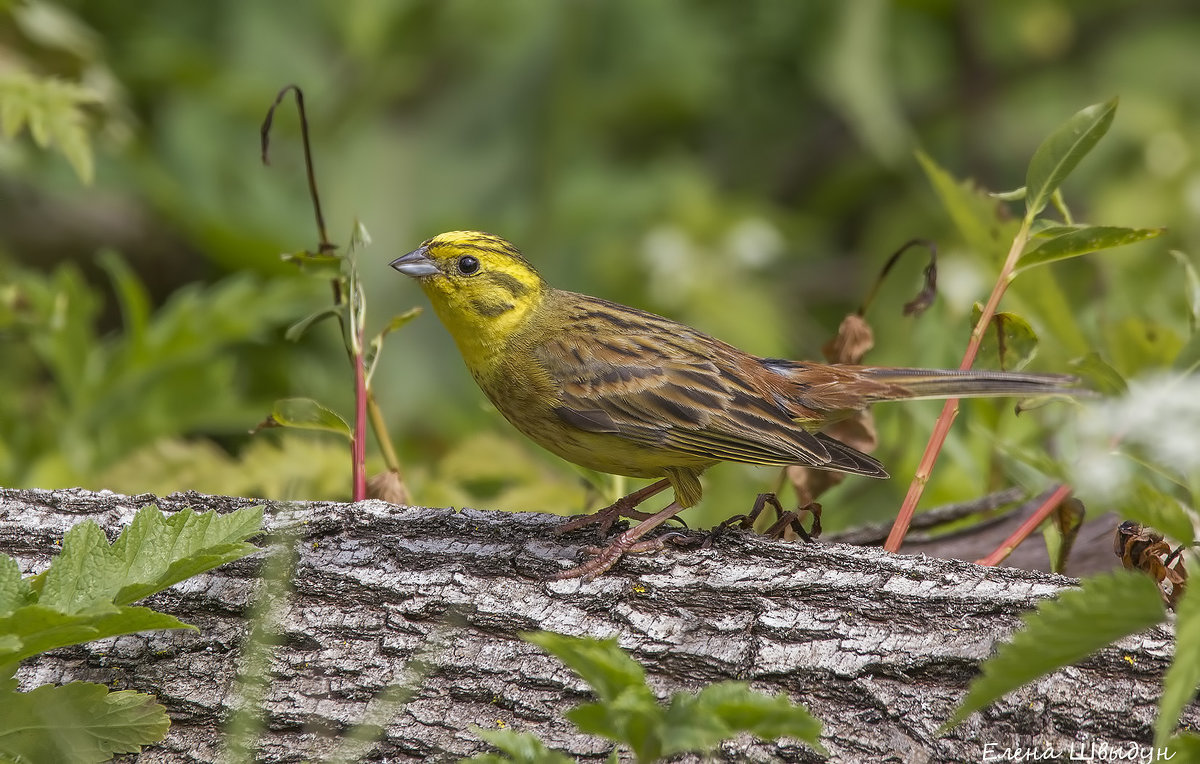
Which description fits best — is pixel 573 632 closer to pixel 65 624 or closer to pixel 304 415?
pixel 304 415

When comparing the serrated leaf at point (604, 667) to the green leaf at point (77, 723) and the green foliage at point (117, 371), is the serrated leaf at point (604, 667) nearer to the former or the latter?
the green leaf at point (77, 723)

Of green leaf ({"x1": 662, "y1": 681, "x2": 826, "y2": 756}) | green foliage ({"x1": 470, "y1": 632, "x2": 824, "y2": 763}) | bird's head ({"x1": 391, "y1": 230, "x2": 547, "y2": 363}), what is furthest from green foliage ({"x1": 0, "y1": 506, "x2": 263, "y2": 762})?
bird's head ({"x1": 391, "y1": 230, "x2": 547, "y2": 363})

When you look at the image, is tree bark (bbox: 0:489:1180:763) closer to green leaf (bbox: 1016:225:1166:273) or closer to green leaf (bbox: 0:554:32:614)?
green leaf (bbox: 0:554:32:614)

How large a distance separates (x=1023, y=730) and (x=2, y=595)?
205cm

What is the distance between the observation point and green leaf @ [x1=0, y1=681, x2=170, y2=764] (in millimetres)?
2467

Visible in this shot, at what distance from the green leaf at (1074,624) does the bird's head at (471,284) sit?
195 cm

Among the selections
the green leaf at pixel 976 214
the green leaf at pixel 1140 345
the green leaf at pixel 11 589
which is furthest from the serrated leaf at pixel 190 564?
the green leaf at pixel 1140 345

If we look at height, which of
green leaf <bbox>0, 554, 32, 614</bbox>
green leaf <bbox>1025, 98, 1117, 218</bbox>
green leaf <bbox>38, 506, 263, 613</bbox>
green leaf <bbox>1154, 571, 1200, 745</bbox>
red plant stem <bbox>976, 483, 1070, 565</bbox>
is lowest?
green leaf <bbox>1154, 571, 1200, 745</bbox>

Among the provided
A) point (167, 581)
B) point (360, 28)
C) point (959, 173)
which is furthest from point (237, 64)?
point (167, 581)

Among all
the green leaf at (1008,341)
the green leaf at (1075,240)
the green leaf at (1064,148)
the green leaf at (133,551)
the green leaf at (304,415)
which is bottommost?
A: the green leaf at (133,551)

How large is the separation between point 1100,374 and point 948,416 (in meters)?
0.43

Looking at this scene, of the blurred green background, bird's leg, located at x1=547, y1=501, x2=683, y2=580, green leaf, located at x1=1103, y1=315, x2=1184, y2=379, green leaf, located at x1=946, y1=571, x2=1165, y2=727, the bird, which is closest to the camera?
green leaf, located at x1=946, y1=571, x2=1165, y2=727

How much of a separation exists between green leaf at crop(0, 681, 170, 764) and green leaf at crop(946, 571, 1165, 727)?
5.25 ft

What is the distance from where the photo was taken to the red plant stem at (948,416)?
3080 millimetres
